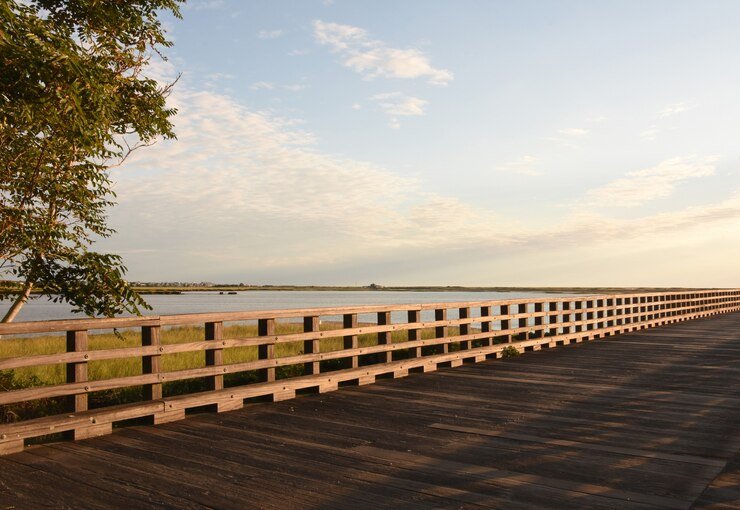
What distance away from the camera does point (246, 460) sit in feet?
19.9

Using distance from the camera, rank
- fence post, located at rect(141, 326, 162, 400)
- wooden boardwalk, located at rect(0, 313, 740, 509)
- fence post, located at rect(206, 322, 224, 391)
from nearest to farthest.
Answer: wooden boardwalk, located at rect(0, 313, 740, 509), fence post, located at rect(141, 326, 162, 400), fence post, located at rect(206, 322, 224, 391)

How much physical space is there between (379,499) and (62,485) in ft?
8.61

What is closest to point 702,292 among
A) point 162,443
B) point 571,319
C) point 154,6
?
point 571,319

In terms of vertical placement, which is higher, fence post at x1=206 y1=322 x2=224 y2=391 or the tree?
the tree

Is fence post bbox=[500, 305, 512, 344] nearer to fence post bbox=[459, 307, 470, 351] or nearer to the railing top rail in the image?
fence post bbox=[459, 307, 470, 351]

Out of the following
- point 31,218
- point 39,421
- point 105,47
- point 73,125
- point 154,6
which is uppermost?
point 154,6

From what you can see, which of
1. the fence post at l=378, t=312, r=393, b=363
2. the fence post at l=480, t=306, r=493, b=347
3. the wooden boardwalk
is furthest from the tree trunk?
the fence post at l=480, t=306, r=493, b=347

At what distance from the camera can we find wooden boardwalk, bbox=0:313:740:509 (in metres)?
5.01

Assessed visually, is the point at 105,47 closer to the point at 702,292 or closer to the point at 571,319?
the point at 571,319

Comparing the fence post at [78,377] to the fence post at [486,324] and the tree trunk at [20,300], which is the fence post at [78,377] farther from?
the fence post at [486,324]

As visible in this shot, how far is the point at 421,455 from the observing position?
6.23m

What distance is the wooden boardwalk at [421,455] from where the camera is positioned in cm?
501

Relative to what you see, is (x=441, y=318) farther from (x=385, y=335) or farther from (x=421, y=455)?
(x=421, y=455)

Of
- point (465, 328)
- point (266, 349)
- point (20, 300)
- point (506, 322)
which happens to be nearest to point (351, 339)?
point (266, 349)
